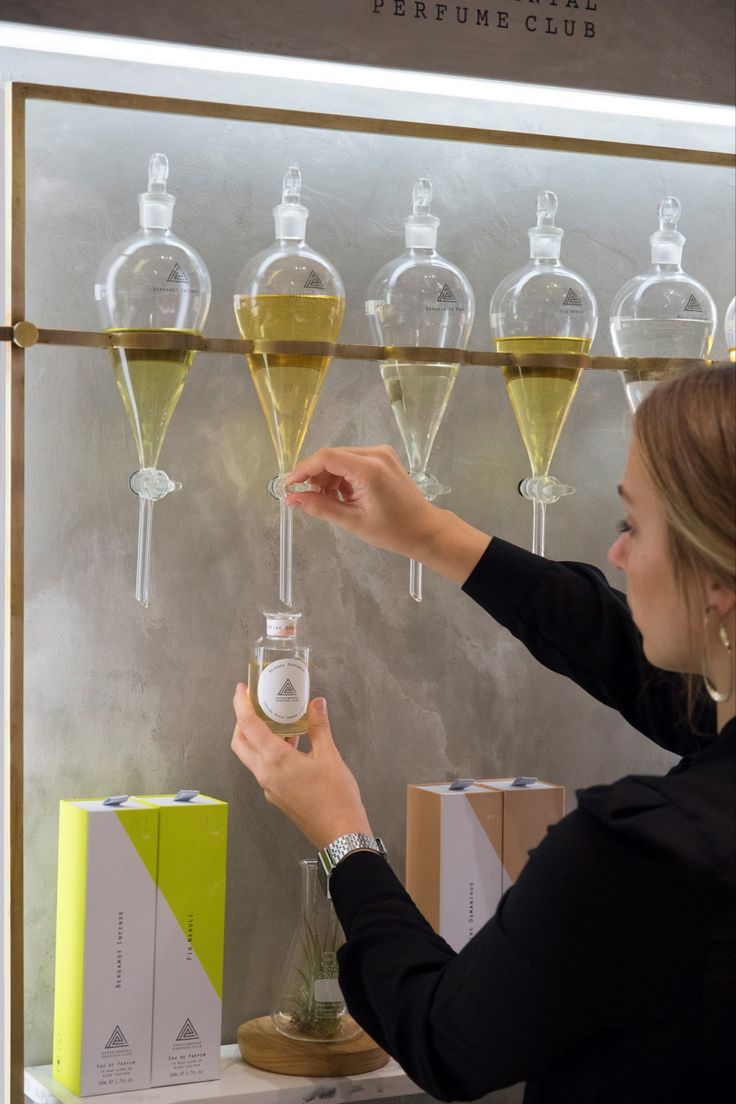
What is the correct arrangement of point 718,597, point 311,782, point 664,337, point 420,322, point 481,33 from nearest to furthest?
point 718,597 → point 311,782 → point 420,322 → point 664,337 → point 481,33

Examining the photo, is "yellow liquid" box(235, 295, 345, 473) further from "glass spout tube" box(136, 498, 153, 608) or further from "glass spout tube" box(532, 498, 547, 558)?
"glass spout tube" box(532, 498, 547, 558)

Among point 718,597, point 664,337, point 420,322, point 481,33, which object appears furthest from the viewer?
point 481,33

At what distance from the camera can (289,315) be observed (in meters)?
1.57

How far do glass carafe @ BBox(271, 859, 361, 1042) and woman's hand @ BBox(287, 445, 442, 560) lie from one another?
0.53 meters

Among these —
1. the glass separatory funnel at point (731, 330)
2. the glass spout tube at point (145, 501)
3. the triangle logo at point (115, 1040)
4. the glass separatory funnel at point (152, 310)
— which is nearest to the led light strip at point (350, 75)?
the glass separatory funnel at point (152, 310)

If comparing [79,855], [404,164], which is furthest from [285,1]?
[79,855]

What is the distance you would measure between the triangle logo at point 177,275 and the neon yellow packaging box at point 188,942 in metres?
0.67

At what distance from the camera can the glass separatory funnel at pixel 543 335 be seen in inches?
65.8

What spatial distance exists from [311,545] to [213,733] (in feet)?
1.06

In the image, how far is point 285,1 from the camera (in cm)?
175

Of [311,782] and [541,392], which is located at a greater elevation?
[541,392]

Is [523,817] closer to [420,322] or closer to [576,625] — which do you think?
[576,625]

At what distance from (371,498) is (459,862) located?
1.88 feet

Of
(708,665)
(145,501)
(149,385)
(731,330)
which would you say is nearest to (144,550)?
(145,501)
